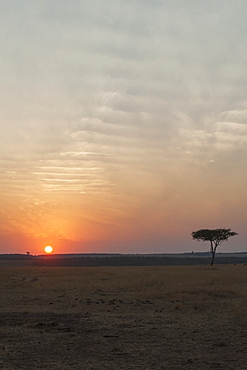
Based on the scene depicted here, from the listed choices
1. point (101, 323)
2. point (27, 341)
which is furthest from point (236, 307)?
point (27, 341)

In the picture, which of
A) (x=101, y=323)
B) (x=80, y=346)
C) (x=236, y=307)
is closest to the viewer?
(x=80, y=346)

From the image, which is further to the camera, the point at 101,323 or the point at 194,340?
the point at 101,323

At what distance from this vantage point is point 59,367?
512 inches

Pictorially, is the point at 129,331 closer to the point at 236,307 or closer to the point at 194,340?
the point at 194,340

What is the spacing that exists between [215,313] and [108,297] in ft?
36.5

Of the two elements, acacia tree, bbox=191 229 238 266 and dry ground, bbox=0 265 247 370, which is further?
acacia tree, bbox=191 229 238 266

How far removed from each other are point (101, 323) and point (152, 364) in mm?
8054

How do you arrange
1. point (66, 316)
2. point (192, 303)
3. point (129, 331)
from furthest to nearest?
point (192, 303), point (66, 316), point (129, 331)

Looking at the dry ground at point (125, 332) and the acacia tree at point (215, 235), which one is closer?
the dry ground at point (125, 332)

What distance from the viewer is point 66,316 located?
23.5m

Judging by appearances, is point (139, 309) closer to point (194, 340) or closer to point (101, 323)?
point (101, 323)

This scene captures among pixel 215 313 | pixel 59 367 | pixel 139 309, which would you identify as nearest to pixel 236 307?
pixel 215 313

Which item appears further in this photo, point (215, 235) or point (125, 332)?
point (215, 235)

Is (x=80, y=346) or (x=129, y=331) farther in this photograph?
(x=129, y=331)
